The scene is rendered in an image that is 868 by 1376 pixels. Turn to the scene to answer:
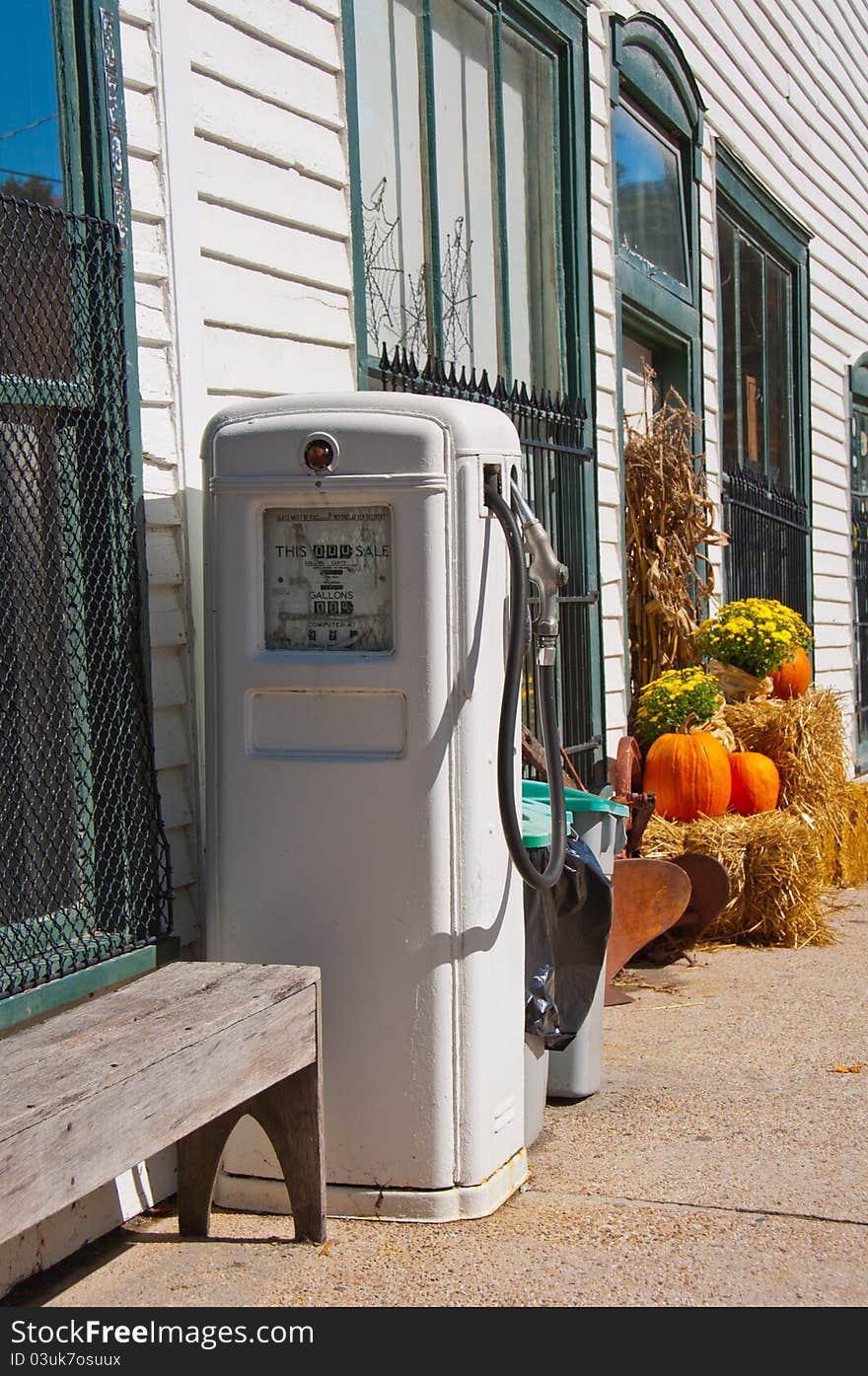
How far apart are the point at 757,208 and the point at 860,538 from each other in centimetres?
366

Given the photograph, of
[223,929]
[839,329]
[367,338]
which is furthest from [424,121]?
[839,329]

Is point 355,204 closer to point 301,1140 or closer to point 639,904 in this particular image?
point 639,904

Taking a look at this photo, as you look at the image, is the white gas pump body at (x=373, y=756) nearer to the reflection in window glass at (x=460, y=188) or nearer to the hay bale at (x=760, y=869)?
the reflection in window glass at (x=460, y=188)

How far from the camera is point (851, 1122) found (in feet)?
13.7

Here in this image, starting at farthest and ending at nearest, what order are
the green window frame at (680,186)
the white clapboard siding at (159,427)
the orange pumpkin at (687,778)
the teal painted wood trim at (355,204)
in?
the green window frame at (680,186)
the orange pumpkin at (687,778)
the teal painted wood trim at (355,204)
the white clapboard siding at (159,427)

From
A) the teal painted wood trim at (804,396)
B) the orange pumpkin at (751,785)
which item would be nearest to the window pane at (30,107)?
the orange pumpkin at (751,785)

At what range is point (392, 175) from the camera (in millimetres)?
5324

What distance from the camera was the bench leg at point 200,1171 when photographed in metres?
3.45

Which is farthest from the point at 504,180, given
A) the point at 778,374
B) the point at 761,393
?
the point at 778,374

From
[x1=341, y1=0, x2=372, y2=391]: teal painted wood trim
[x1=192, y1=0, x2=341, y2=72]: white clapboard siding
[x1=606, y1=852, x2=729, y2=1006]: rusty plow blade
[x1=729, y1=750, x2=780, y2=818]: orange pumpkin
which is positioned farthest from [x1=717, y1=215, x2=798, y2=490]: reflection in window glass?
[x1=192, y1=0, x2=341, y2=72]: white clapboard siding

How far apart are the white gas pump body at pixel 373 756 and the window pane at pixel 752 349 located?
6.20 metres

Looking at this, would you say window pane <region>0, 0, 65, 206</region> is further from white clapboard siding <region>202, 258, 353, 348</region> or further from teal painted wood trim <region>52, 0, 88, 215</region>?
white clapboard siding <region>202, 258, 353, 348</region>

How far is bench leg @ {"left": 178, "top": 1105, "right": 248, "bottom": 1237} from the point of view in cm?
345

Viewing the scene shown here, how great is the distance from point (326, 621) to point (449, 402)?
57 cm
